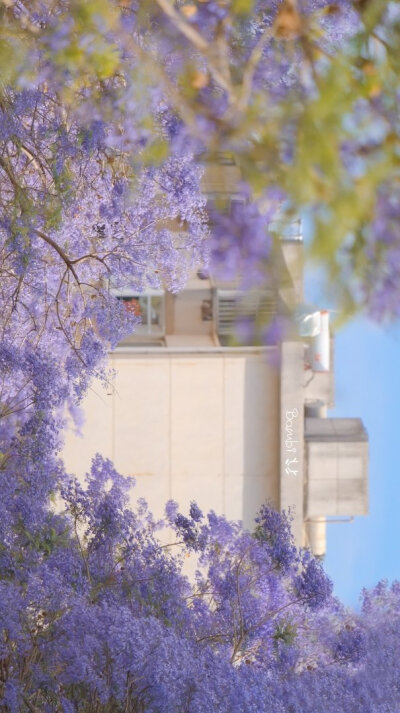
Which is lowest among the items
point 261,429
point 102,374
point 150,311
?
point 261,429

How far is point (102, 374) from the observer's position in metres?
11.3

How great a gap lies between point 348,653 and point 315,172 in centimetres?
A: 864

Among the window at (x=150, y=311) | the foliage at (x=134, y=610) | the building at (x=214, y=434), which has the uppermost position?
the window at (x=150, y=311)

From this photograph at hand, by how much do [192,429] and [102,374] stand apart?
6.73m

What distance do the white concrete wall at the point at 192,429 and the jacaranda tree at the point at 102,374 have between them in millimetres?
4892

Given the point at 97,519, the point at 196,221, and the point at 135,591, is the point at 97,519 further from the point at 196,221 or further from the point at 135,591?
the point at 196,221

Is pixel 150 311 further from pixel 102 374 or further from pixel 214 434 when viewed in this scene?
pixel 102 374

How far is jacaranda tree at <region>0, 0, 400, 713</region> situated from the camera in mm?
7188

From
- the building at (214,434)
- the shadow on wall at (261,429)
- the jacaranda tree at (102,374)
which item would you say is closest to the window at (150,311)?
the building at (214,434)

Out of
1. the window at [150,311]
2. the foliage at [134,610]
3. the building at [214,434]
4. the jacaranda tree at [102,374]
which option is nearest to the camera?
the jacaranda tree at [102,374]

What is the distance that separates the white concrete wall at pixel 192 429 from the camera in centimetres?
1764

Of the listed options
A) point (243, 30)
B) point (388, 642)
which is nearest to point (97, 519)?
point (388, 642)

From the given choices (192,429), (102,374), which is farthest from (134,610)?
(192,429)

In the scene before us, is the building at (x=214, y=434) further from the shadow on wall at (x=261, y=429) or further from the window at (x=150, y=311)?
the window at (x=150, y=311)
